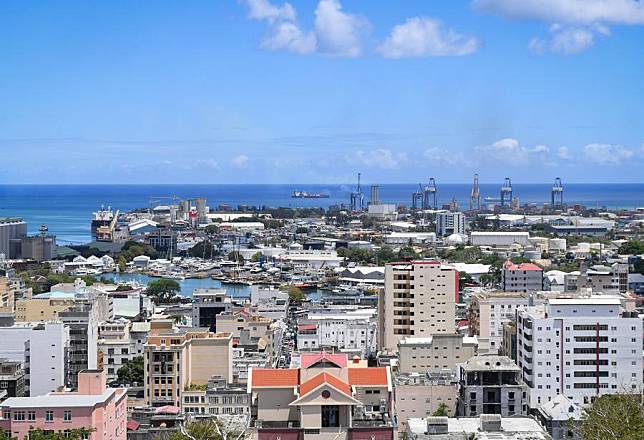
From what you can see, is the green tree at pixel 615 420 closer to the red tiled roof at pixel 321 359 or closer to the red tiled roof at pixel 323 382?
the red tiled roof at pixel 323 382

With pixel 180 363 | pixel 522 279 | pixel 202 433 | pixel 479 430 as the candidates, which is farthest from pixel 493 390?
pixel 522 279

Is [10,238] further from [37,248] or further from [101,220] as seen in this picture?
[101,220]

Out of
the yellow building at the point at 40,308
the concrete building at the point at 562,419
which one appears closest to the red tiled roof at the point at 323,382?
the concrete building at the point at 562,419

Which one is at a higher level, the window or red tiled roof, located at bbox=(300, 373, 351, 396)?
red tiled roof, located at bbox=(300, 373, 351, 396)

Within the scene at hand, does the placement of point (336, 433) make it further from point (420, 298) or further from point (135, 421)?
point (420, 298)

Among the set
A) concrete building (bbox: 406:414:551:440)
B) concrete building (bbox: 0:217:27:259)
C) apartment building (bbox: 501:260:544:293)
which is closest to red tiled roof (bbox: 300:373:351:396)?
concrete building (bbox: 406:414:551:440)

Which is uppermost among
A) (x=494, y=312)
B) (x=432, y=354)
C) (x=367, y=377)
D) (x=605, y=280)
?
(x=367, y=377)

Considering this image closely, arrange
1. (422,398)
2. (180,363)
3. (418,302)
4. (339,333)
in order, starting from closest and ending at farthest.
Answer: (422,398) < (180,363) < (418,302) < (339,333)

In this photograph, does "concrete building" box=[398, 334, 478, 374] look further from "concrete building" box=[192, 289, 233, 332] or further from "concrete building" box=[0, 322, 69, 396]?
"concrete building" box=[192, 289, 233, 332]
